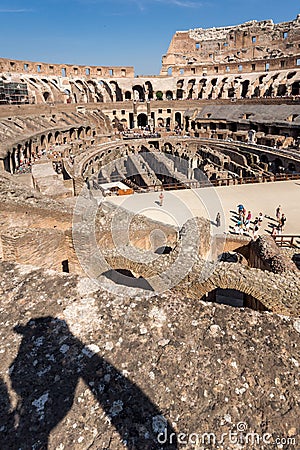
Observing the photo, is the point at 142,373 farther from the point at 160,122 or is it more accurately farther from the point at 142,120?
the point at 142,120

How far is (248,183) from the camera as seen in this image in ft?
62.6

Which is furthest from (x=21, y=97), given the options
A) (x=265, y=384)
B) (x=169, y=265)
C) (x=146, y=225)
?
(x=265, y=384)

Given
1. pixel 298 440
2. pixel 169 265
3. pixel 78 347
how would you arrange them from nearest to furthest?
pixel 298 440
pixel 78 347
pixel 169 265

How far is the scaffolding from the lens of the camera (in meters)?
31.5

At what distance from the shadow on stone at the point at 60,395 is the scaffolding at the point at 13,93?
32440 mm

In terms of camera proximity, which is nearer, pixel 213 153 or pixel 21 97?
pixel 213 153

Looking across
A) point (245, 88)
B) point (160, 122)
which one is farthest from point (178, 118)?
point (245, 88)

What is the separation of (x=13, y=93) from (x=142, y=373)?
3648cm

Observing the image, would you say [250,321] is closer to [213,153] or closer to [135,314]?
[135,314]

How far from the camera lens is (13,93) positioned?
3284 centimetres

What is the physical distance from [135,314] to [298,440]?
1.87m

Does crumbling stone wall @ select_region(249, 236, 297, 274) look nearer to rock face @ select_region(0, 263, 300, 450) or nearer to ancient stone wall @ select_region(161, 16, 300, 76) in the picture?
rock face @ select_region(0, 263, 300, 450)

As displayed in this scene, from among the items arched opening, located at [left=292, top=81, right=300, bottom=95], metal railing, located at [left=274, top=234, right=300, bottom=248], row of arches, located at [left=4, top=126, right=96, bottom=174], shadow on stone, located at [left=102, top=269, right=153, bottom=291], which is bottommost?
metal railing, located at [left=274, top=234, right=300, bottom=248]

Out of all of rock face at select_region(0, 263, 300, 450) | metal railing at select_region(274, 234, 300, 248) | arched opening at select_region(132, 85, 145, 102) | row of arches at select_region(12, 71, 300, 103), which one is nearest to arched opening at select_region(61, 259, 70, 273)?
rock face at select_region(0, 263, 300, 450)
